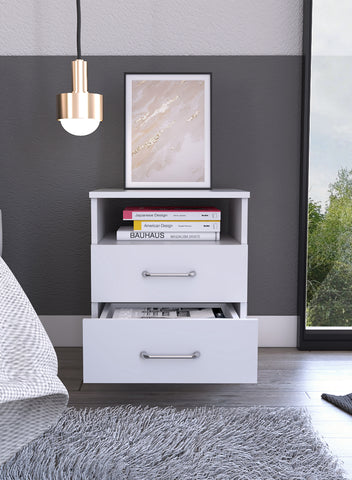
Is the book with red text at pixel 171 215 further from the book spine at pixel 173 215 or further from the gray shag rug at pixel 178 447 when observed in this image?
the gray shag rug at pixel 178 447

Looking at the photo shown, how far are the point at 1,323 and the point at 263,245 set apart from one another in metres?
1.33

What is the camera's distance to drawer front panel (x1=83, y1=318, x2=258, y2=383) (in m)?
1.50

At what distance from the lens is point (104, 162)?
2057 mm

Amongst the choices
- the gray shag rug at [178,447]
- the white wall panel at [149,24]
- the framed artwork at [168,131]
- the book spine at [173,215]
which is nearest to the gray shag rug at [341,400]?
the gray shag rug at [178,447]

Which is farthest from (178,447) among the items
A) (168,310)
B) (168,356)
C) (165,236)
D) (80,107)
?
(80,107)

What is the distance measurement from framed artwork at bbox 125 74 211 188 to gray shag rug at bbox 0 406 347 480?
82cm

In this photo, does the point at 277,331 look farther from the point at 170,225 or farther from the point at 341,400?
the point at 170,225

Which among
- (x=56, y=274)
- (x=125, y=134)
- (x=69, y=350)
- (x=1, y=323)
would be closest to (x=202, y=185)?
(x=125, y=134)

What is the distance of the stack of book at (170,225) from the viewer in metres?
1.67

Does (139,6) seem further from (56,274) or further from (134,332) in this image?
(134,332)

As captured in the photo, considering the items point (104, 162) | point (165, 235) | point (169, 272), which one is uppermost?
point (104, 162)

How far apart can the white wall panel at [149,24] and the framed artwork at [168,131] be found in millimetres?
173

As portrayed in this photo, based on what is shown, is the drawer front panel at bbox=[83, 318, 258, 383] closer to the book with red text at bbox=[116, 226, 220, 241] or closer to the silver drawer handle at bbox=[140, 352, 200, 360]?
the silver drawer handle at bbox=[140, 352, 200, 360]

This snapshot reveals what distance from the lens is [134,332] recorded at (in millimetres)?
1506
